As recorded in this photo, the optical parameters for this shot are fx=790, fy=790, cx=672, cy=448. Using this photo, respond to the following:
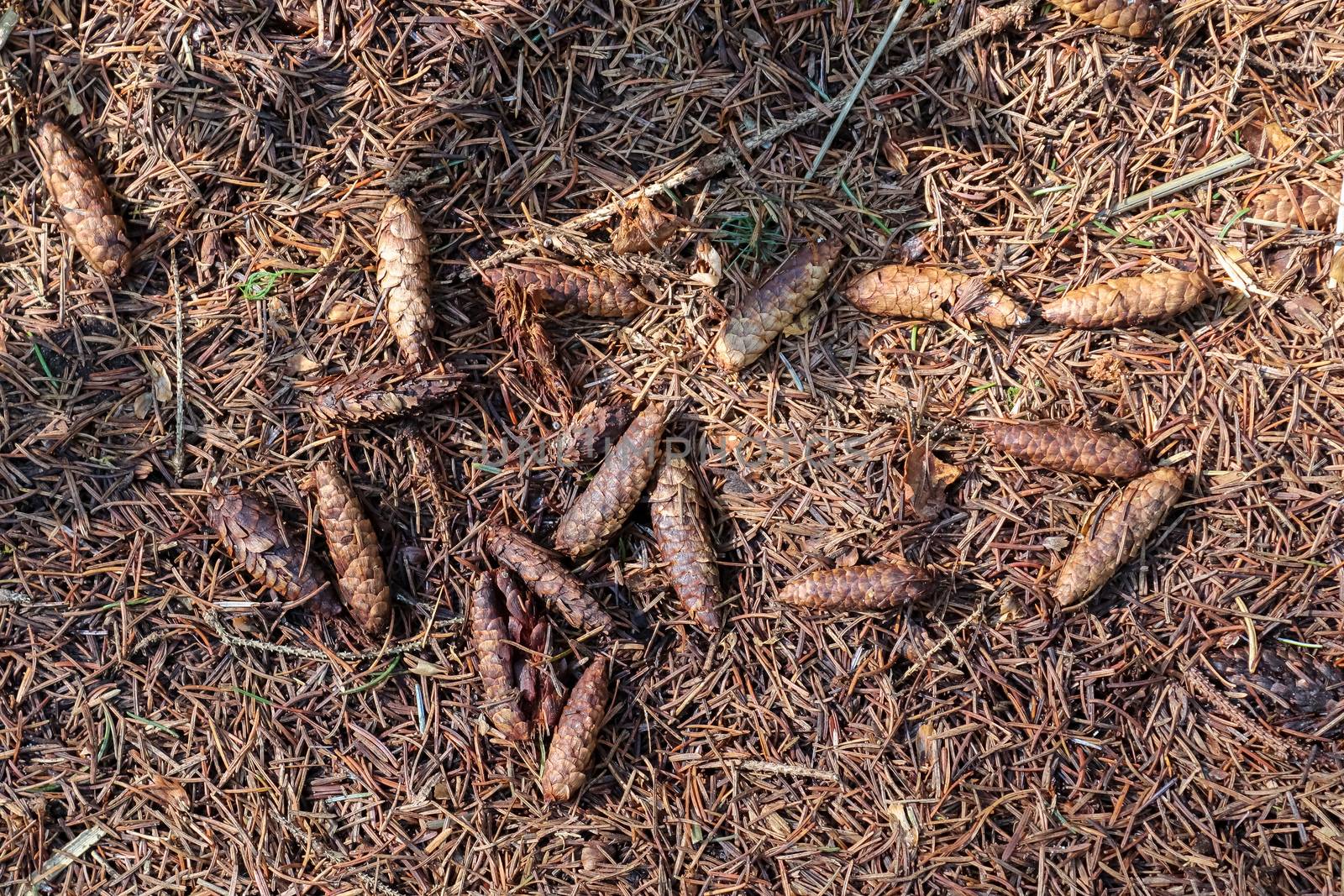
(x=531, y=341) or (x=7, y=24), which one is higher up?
(x=7, y=24)

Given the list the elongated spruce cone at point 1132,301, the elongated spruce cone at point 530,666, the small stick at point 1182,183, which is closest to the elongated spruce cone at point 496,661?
the elongated spruce cone at point 530,666

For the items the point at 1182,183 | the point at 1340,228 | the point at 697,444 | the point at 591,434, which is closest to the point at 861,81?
the point at 1182,183

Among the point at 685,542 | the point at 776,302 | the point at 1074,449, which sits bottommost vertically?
the point at 1074,449

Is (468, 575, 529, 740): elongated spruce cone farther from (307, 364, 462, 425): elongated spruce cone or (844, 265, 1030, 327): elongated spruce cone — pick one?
(844, 265, 1030, 327): elongated spruce cone

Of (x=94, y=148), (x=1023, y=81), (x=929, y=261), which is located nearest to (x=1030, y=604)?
(x=929, y=261)

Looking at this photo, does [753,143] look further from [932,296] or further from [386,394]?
[386,394]

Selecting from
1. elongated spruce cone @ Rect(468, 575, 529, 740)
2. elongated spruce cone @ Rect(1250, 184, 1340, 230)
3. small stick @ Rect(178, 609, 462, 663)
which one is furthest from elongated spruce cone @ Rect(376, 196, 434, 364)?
elongated spruce cone @ Rect(1250, 184, 1340, 230)
